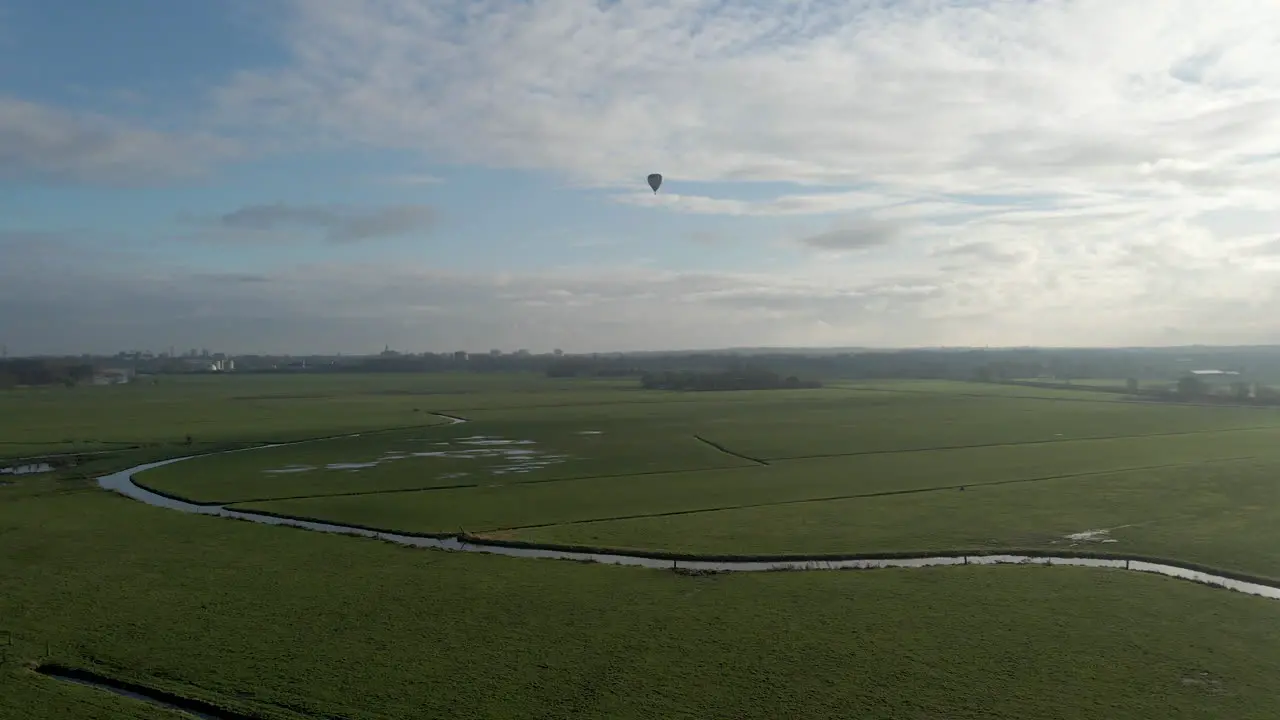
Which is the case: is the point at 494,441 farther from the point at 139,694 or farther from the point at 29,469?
the point at 139,694

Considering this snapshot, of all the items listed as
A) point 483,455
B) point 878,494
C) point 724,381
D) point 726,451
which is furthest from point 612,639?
point 724,381

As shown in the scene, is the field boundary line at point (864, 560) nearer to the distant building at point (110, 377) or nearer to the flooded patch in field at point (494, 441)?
the flooded patch in field at point (494, 441)

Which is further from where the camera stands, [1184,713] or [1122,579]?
[1122,579]

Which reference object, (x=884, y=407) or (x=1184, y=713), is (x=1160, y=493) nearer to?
(x=1184, y=713)

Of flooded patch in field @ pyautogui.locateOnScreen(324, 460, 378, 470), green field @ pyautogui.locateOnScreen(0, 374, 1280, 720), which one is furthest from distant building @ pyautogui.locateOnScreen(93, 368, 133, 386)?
flooded patch in field @ pyautogui.locateOnScreen(324, 460, 378, 470)

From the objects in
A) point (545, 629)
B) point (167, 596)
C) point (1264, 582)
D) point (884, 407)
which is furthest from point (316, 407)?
point (1264, 582)

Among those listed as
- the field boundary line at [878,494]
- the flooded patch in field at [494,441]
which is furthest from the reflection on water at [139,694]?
the flooded patch in field at [494,441]
